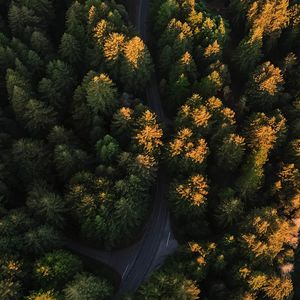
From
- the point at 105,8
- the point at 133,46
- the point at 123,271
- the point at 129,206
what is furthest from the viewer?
the point at 105,8

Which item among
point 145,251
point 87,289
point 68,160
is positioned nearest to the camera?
point 87,289

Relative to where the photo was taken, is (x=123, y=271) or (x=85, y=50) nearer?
(x=123, y=271)

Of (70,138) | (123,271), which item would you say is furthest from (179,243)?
(70,138)

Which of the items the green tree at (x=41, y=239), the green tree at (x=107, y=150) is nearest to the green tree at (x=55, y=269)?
the green tree at (x=41, y=239)

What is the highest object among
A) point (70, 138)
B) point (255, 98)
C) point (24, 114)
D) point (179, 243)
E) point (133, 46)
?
point (133, 46)

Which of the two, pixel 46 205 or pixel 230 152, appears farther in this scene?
pixel 230 152

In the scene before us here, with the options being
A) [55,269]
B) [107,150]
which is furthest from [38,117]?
[55,269]

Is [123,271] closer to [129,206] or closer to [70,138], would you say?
[129,206]

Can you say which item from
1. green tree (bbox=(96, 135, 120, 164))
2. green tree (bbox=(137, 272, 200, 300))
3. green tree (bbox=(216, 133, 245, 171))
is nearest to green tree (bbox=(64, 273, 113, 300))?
green tree (bbox=(137, 272, 200, 300))

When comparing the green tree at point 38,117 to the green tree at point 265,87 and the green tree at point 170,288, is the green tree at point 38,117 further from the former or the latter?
the green tree at point 265,87

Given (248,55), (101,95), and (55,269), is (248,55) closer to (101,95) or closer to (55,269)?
(101,95)
